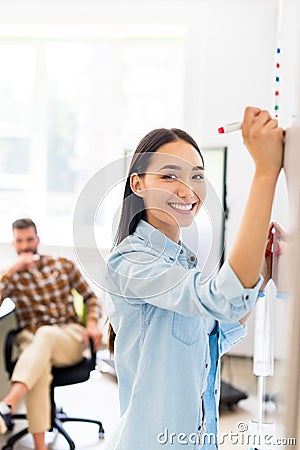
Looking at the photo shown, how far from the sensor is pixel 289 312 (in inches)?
22.2

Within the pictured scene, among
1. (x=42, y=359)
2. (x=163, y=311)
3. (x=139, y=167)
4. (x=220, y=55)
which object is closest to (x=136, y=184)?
(x=139, y=167)

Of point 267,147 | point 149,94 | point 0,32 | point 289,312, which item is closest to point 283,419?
point 289,312

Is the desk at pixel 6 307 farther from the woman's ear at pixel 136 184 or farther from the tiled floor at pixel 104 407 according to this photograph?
the woman's ear at pixel 136 184

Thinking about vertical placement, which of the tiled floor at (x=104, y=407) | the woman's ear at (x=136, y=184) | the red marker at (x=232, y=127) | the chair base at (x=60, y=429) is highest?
the red marker at (x=232, y=127)

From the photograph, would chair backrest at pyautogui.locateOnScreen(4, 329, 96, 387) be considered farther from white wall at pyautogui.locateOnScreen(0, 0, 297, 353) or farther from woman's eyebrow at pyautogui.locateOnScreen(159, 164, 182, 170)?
→ woman's eyebrow at pyautogui.locateOnScreen(159, 164, 182, 170)

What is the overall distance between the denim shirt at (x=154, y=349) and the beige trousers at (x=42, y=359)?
1881mm

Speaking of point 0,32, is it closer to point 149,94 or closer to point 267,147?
point 149,94

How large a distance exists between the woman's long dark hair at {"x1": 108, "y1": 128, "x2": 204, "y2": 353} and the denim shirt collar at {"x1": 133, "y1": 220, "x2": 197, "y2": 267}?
0.02 metres

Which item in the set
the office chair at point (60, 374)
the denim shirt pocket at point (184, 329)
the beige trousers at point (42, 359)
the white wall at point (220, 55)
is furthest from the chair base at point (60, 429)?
the denim shirt pocket at point (184, 329)

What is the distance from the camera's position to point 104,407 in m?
3.33

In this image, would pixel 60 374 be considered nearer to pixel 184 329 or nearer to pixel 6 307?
pixel 6 307

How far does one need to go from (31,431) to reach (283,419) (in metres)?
2.35

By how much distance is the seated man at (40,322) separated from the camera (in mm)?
2758

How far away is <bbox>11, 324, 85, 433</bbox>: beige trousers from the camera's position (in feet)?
9.04
